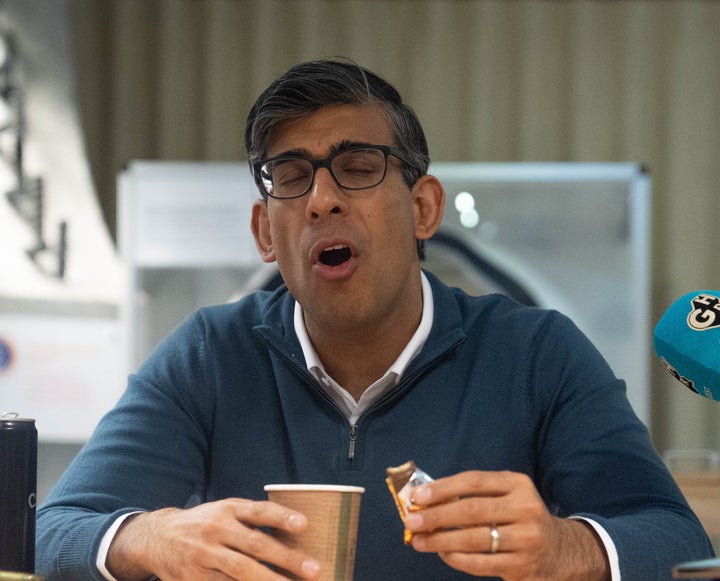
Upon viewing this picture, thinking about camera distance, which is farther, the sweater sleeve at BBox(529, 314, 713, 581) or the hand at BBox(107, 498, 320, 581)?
the sweater sleeve at BBox(529, 314, 713, 581)

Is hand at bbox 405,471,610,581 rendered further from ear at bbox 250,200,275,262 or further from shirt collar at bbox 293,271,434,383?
ear at bbox 250,200,275,262

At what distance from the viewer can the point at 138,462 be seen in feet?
4.14

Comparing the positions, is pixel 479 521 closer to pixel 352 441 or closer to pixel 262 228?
pixel 352 441

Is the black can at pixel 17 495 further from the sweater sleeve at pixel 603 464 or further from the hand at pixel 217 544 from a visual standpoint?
the sweater sleeve at pixel 603 464

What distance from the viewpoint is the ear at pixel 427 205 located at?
4.77 feet

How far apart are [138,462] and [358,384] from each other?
12.0 inches

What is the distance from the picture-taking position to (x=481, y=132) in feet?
11.4

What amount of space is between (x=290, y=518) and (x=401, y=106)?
0.74 meters

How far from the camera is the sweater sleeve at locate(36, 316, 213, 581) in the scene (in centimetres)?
108

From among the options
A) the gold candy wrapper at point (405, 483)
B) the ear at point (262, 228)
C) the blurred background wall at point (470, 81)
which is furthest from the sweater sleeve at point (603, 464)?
the blurred background wall at point (470, 81)

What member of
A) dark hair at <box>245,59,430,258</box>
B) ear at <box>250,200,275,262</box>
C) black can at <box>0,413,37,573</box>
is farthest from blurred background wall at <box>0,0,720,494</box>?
black can at <box>0,413,37,573</box>

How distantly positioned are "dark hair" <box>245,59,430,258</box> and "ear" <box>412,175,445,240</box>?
26mm

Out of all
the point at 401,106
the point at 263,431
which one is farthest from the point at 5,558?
the point at 401,106

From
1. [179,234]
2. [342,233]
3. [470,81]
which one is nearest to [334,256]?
[342,233]
